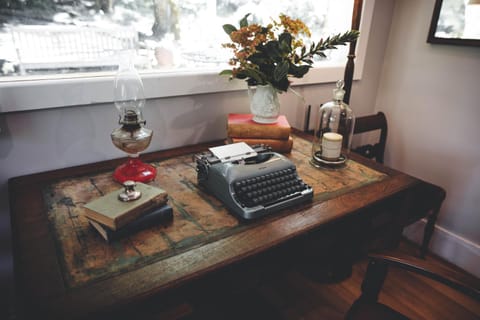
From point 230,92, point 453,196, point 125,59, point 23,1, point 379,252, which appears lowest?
point 453,196

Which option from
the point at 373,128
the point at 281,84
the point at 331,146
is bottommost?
the point at 373,128

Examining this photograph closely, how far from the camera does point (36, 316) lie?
0.67 m

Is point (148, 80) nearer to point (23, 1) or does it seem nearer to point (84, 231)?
point (23, 1)

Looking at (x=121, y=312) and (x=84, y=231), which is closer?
(x=121, y=312)

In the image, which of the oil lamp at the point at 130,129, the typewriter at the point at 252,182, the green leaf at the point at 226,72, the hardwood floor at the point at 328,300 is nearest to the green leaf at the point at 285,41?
the green leaf at the point at 226,72

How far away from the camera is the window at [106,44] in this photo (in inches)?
47.2

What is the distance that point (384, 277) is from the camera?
1.03m

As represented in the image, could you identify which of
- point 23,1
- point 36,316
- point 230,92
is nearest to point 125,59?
point 23,1

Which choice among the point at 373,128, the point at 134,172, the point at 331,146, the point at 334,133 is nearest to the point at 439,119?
the point at 373,128

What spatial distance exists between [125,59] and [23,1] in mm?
384

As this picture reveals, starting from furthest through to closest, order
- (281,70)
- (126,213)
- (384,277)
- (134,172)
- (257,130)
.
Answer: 1. (257,130)
2. (281,70)
3. (134,172)
4. (384,277)
5. (126,213)

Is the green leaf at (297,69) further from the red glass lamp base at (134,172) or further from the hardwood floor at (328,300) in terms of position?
the hardwood floor at (328,300)

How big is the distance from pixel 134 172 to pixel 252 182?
438mm

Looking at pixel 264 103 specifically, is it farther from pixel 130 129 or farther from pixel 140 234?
pixel 140 234
